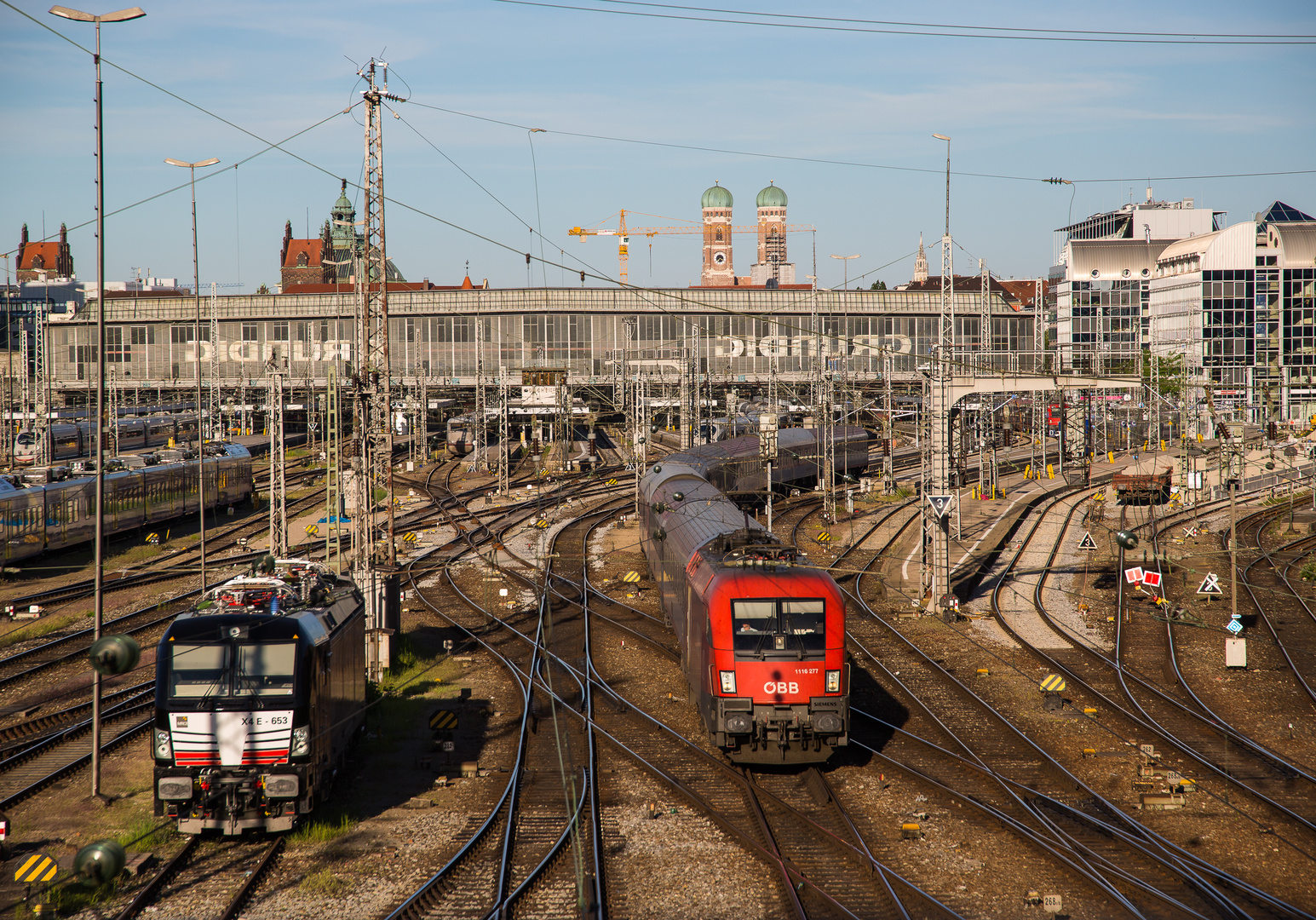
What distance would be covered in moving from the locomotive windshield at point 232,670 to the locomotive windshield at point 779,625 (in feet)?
19.9

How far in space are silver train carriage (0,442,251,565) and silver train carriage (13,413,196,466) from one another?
79.5 ft

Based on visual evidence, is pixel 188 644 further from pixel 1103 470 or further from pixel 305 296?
pixel 305 296

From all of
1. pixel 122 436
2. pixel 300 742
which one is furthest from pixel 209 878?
pixel 122 436

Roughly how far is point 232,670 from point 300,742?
46.2 inches

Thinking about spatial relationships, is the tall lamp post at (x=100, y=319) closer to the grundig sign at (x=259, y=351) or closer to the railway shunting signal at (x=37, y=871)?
the railway shunting signal at (x=37, y=871)

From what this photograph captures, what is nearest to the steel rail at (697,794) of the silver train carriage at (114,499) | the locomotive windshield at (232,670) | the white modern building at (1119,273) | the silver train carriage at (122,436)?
the locomotive windshield at (232,670)

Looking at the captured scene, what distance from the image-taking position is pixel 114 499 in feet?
120

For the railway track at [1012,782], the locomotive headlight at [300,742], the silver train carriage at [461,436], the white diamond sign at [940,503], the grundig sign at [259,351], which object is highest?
the grundig sign at [259,351]

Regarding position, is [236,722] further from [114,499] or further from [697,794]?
[114,499]

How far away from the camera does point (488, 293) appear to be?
93312 millimetres

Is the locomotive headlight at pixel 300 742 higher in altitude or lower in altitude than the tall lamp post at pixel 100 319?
lower

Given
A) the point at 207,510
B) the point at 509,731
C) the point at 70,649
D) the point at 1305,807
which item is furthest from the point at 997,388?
the point at 207,510

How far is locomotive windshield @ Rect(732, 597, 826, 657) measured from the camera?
569 inches

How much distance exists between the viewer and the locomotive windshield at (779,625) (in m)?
14.5
